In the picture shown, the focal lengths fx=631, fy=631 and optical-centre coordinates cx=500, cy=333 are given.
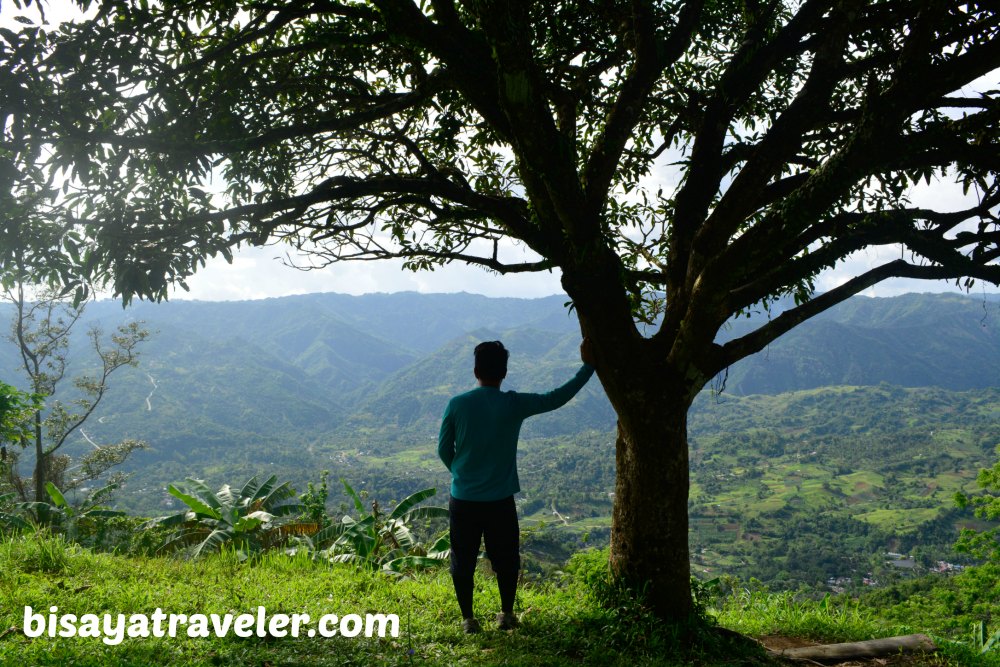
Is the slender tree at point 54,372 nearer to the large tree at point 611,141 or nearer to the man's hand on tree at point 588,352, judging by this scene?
the large tree at point 611,141

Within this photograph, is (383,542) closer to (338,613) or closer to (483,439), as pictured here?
(338,613)

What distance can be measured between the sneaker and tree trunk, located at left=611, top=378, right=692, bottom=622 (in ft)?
3.30

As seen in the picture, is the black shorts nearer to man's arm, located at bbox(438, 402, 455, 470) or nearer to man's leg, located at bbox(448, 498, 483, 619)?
man's leg, located at bbox(448, 498, 483, 619)

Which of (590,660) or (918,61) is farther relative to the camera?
(590,660)

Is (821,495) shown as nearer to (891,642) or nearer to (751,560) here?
(751,560)

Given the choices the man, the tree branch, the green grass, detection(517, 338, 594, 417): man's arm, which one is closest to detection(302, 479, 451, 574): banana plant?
the green grass

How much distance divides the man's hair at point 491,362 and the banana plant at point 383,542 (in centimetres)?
319

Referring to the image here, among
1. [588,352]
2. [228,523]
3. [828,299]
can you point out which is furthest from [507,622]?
[228,523]

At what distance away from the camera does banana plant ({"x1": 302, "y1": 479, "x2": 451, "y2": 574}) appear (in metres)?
7.04

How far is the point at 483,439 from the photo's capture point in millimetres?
4168

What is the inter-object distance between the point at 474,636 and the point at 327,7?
4782 millimetres

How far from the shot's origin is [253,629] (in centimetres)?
430

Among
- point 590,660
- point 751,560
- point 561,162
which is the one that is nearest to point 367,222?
point 561,162

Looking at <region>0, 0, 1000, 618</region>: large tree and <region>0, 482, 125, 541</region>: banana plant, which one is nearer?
<region>0, 0, 1000, 618</region>: large tree
